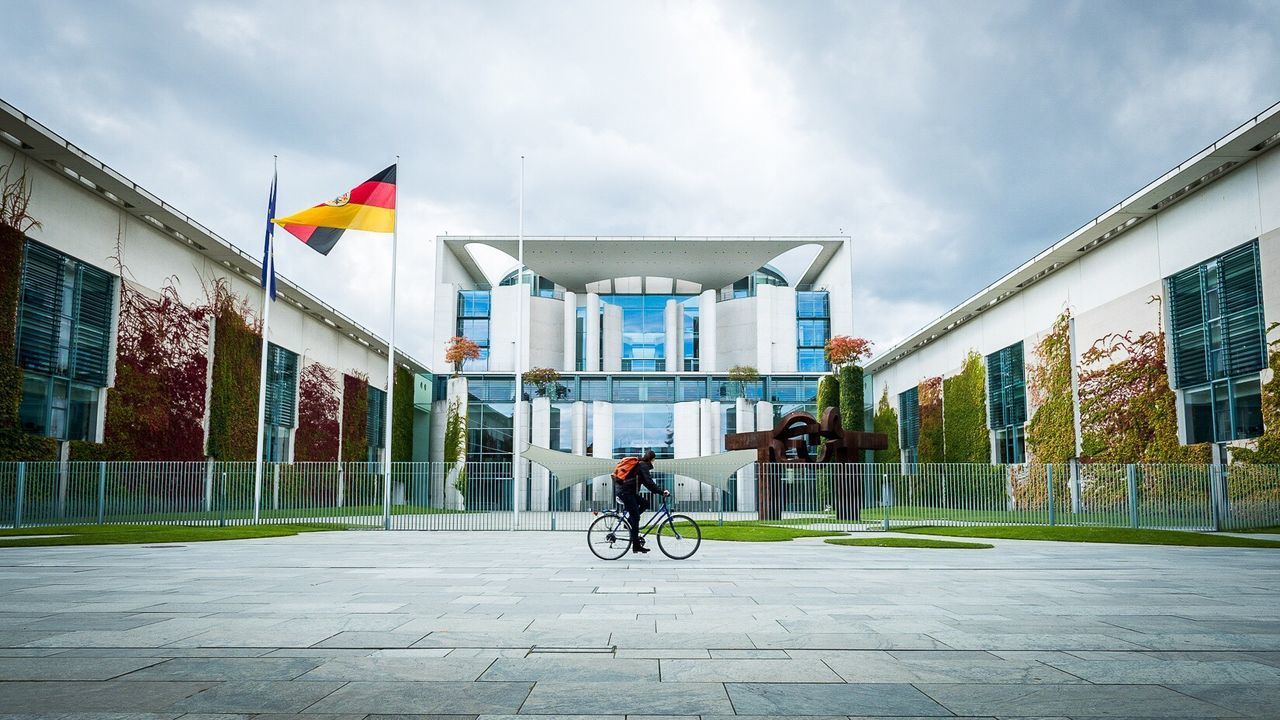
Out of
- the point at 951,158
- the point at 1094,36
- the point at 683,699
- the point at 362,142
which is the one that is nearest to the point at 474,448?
the point at 362,142

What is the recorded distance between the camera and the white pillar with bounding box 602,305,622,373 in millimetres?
54312

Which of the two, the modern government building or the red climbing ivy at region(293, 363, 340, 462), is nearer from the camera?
the modern government building

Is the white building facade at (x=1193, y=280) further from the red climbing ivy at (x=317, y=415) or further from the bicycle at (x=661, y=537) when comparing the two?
the red climbing ivy at (x=317, y=415)

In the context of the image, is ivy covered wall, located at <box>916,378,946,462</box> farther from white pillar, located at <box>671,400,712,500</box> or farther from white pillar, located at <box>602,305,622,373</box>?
white pillar, located at <box>602,305,622,373</box>

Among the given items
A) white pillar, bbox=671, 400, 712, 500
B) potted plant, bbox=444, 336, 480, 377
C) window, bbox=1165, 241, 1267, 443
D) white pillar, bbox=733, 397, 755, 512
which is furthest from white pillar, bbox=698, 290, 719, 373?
window, bbox=1165, 241, 1267, 443

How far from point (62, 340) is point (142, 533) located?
7896 mm

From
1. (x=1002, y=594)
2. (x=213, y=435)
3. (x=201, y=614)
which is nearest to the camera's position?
(x=201, y=614)

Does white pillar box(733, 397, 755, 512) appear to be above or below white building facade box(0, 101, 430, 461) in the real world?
below

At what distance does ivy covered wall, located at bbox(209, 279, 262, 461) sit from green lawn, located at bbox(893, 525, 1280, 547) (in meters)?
23.9

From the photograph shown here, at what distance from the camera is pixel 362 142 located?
26312mm

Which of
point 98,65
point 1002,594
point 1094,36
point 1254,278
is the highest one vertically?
point 1094,36

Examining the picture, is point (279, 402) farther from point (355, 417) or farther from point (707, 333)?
point (707, 333)

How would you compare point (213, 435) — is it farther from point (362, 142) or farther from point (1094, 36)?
point (1094, 36)

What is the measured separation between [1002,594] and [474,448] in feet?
130
